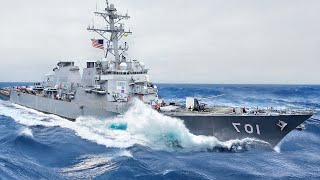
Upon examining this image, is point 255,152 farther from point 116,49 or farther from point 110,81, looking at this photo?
point 116,49

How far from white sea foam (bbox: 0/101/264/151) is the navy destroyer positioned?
1.64ft

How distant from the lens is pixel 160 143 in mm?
21422

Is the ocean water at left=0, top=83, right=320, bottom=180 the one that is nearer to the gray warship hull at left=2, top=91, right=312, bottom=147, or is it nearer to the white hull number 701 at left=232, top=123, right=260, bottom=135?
the gray warship hull at left=2, top=91, right=312, bottom=147

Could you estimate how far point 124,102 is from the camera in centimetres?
2467

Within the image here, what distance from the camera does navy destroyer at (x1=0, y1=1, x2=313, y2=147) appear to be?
20.6 meters

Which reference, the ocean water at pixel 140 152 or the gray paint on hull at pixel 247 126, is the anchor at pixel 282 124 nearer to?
the gray paint on hull at pixel 247 126

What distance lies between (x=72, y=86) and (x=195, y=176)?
66.6 feet

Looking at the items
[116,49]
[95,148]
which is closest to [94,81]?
[116,49]

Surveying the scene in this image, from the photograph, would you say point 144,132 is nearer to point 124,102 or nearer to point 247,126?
point 124,102

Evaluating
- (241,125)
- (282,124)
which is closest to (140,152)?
(241,125)

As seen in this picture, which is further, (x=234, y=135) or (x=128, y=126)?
(x=128, y=126)

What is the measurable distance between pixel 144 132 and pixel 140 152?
4267mm

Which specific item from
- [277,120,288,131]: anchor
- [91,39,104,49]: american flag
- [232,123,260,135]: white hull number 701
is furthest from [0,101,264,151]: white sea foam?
[91,39,104,49]: american flag

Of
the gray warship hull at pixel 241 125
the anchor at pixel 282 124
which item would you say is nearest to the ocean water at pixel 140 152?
the gray warship hull at pixel 241 125
